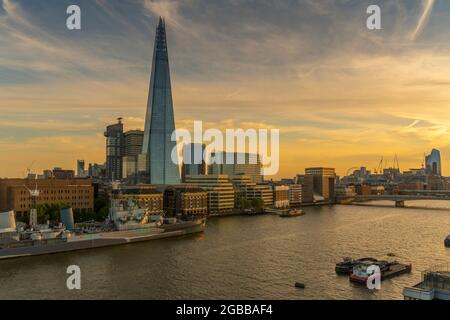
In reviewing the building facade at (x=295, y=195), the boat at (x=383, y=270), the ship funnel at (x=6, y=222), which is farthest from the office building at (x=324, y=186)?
the ship funnel at (x=6, y=222)

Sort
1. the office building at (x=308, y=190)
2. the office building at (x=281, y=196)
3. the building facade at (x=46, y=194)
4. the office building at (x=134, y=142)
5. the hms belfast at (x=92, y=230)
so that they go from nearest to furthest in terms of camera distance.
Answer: the hms belfast at (x=92, y=230), the building facade at (x=46, y=194), the office building at (x=281, y=196), the office building at (x=308, y=190), the office building at (x=134, y=142)

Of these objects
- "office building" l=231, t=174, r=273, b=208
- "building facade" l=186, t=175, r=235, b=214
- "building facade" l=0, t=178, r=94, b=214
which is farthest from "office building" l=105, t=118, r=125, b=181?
"building facade" l=0, t=178, r=94, b=214

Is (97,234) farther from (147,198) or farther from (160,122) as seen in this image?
(160,122)

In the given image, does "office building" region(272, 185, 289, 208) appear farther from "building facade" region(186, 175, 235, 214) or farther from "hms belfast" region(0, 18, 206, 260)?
"hms belfast" region(0, 18, 206, 260)

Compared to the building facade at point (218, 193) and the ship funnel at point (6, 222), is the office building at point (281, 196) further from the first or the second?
the ship funnel at point (6, 222)

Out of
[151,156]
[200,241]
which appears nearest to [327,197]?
[151,156]
